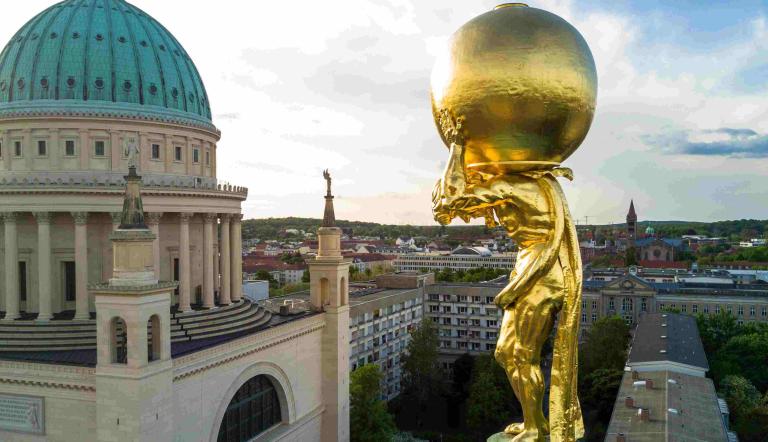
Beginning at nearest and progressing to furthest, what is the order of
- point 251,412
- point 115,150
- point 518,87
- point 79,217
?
point 518,87, point 79,217, point 251,412, point 115,150

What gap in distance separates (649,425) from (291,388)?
65.3 ft

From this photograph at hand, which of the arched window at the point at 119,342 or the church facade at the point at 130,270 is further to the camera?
the church facade at the point at 130,270

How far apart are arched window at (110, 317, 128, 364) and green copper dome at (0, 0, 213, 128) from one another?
45.8ft

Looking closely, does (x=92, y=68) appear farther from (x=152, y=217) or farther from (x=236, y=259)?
(x=236, y=259)

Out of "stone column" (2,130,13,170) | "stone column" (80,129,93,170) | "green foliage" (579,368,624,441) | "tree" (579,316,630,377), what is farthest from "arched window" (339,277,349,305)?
"tree" (579,316,630,377)

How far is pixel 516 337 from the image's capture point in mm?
7156

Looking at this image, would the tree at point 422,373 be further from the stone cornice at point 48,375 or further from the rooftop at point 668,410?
the stone cornice at point 48,375

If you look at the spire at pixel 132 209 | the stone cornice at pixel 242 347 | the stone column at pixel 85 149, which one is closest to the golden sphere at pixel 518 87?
the spire at pixel 132 209

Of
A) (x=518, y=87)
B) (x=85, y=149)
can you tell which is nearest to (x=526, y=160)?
(x=518, y=87)

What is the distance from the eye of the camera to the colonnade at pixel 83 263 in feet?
114

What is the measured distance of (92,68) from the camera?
1501 inches

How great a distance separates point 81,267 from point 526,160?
33616 millimetres

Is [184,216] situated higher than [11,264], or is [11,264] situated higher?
[184,216]

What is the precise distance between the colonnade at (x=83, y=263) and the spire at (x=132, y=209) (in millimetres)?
8325
